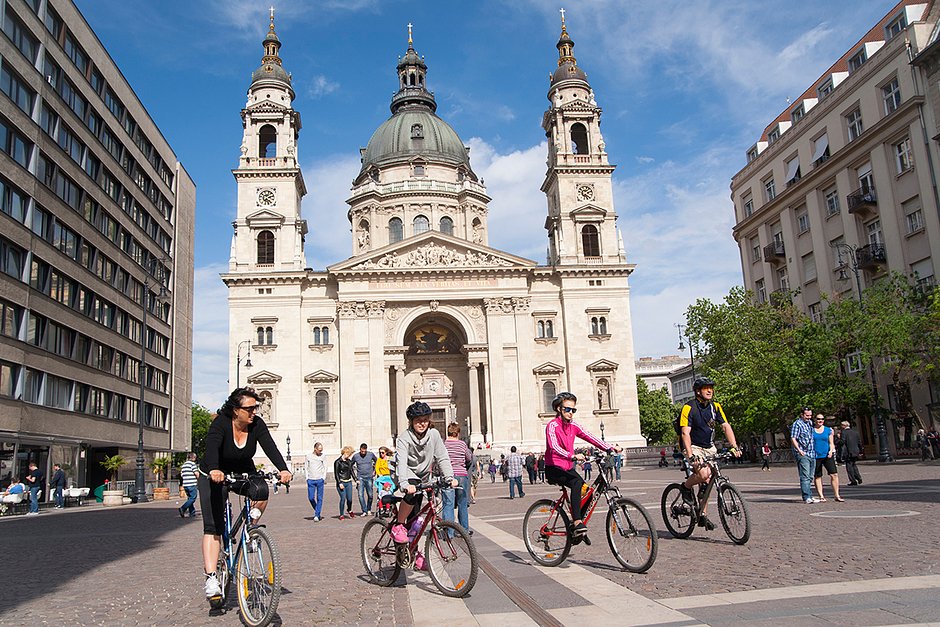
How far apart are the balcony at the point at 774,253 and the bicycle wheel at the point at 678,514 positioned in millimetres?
40443

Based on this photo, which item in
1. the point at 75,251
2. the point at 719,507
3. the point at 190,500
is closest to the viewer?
the point at 719,507

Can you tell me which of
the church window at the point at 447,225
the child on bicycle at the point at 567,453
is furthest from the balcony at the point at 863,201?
the child on bicycle at the point at 567,453

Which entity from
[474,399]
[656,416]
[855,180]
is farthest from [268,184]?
[656,416]

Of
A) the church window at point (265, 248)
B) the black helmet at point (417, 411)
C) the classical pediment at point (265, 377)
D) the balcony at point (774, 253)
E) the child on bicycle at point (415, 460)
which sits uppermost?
the church window at point (265, 248)

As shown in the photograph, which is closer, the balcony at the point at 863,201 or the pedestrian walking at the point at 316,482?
the pedestrian walking at the point at 316,482

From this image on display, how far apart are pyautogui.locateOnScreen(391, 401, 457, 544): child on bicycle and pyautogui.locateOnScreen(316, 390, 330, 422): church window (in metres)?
47.8

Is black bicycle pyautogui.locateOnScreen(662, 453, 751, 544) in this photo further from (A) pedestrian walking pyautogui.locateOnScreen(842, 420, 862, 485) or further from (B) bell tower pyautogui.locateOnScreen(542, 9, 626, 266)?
(B) bell tower pyautogui.locateOnScreen(542, 9, 626, 266)

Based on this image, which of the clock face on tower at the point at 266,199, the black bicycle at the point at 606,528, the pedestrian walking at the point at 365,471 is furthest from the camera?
the clock face on tower at the point at 266,199

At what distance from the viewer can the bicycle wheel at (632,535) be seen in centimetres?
766

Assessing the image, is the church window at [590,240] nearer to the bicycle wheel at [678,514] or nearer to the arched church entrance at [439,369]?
the arched church entrance at [439,369]

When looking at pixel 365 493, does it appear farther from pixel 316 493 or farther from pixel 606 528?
pixel 606 528

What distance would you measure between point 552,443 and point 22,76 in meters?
32.1

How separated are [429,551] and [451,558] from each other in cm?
40

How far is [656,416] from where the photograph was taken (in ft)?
293
